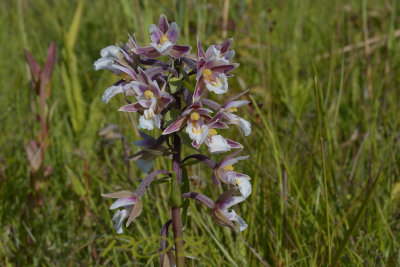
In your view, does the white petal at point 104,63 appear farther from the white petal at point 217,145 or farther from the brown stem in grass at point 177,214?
the white petal at point 217,145

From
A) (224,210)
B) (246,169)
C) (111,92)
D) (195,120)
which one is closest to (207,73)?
(195,120)

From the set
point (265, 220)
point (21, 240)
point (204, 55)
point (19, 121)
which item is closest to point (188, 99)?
point (204, 55)

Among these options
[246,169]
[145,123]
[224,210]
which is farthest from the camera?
[246,169]

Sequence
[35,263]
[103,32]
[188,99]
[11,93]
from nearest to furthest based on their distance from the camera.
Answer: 1. [188,99]
2. [35,263]
3. [11,93]
4. [103,32]

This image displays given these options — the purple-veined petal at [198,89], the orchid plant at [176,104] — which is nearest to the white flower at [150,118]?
the orchid plant at [176,104]

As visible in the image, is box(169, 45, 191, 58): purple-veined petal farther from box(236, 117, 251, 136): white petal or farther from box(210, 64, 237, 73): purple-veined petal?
box(236, 117, 251, 136): white petal

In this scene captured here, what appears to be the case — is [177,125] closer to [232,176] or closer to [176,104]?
[176,104]

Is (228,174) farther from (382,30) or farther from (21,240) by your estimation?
(382,30)
